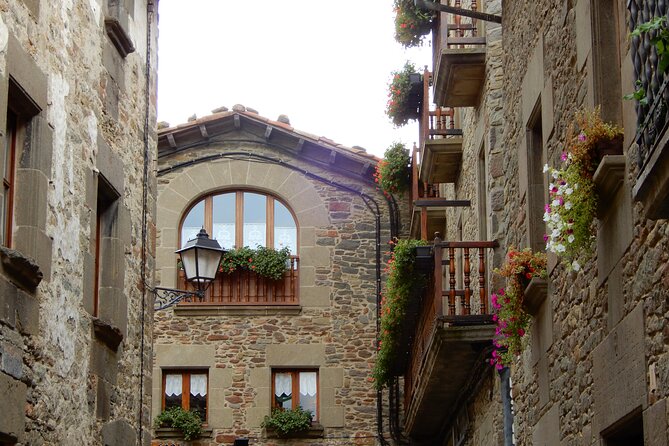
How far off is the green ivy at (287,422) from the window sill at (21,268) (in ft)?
39.5

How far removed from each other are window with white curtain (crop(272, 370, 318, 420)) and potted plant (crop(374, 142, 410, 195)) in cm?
345

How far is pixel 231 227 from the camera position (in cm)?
2242

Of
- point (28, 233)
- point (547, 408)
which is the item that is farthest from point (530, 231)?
point (28, 233)

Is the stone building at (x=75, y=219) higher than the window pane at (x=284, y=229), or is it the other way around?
the window pane at (x=284, y=229)

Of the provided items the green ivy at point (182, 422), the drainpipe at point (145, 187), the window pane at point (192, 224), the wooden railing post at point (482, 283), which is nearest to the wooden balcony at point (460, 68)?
the wooden railing post at point (482, 283)

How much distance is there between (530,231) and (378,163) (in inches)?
448

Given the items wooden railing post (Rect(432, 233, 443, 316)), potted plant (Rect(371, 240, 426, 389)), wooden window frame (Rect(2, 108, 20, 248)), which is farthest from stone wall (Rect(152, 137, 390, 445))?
wooden window frame (Rect(2, 108, 20, 248))

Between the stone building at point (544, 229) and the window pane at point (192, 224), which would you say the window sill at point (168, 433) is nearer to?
the window pane at point (192, 224)

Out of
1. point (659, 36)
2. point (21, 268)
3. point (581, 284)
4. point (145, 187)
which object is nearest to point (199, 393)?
point (145, 187)

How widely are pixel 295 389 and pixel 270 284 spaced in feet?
5.99

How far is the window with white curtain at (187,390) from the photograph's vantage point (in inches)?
851

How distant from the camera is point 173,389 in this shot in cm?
2175

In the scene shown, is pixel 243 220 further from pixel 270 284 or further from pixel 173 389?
pixel 173 389

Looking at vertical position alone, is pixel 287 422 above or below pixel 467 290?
below
